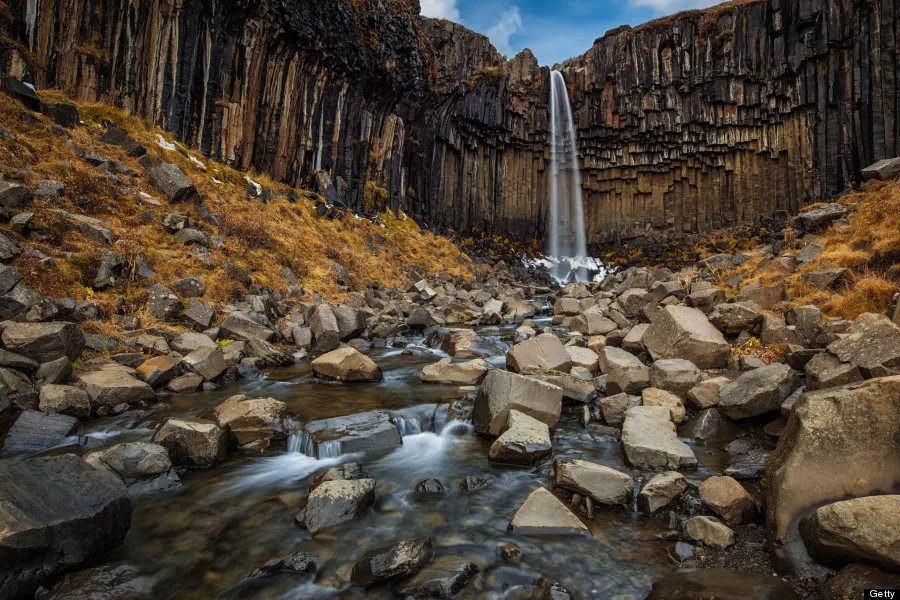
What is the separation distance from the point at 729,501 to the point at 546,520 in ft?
4.73

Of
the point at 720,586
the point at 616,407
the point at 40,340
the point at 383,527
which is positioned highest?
the point at 40,340

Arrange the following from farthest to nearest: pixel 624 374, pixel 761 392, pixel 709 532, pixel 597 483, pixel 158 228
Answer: pixel 158 228 → pixel 624 374 → pixel 761 392 → pixel 597 483 → pixel 709 532

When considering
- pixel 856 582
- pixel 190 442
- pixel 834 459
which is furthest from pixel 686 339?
pixel 190 442

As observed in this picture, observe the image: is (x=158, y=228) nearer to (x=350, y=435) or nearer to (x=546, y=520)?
(x=350, y=435)

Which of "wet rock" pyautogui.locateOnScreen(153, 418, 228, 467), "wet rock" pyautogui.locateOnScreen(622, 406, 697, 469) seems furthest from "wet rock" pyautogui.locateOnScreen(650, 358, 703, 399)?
"wet rock" pyautogui.locateOnScreen(153, 418, 228, 467)

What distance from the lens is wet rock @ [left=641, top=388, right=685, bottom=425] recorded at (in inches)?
Answer: 214

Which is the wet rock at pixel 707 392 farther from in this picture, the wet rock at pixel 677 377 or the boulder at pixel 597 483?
the boulder at pixel 597 483

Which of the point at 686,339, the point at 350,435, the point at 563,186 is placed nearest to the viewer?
the point at 350,435

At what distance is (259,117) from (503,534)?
66.9 ft

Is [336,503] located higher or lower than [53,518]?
lower

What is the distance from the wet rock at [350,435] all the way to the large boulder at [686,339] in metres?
4.60

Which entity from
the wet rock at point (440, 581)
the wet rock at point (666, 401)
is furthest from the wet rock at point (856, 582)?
the wet rock at point (666, 401)

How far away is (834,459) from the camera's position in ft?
9.73

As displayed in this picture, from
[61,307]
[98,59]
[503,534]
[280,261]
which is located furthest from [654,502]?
[98,59]
